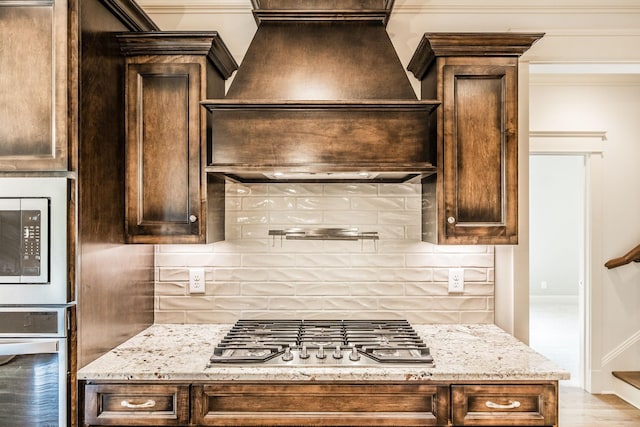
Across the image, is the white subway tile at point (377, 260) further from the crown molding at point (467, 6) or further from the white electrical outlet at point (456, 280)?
the crown molding at point (467, 6)

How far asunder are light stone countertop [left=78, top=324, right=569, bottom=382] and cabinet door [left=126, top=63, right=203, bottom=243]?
49 cm

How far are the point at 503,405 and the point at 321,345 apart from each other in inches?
29.3

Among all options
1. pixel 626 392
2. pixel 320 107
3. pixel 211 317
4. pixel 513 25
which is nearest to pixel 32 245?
pixel 211 317

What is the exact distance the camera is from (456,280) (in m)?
2.49

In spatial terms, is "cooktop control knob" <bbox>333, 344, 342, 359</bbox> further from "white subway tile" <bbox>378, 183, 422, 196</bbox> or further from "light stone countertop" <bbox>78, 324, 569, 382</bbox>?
"white subway tile" <bbox>378, 183, 422, 196</bbox>

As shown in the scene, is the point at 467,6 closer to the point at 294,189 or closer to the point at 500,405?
the point at 294,189

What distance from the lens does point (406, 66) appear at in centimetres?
249

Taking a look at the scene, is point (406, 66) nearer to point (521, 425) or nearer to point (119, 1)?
point (119, 1)

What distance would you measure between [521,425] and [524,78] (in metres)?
1.74

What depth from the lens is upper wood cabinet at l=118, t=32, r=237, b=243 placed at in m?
2.09

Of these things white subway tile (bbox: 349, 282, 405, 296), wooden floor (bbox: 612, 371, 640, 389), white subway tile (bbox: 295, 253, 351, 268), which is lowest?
wooden floor (bbox: 612, 371, 640, 389)

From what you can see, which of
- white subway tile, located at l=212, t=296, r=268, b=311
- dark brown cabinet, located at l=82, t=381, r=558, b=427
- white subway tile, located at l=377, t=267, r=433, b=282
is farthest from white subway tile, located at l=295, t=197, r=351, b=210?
dark brown cabinet, located at l=82, t=381, r=558, b=427

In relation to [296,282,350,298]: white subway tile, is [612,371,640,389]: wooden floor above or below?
below

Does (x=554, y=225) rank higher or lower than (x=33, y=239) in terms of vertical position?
lower
